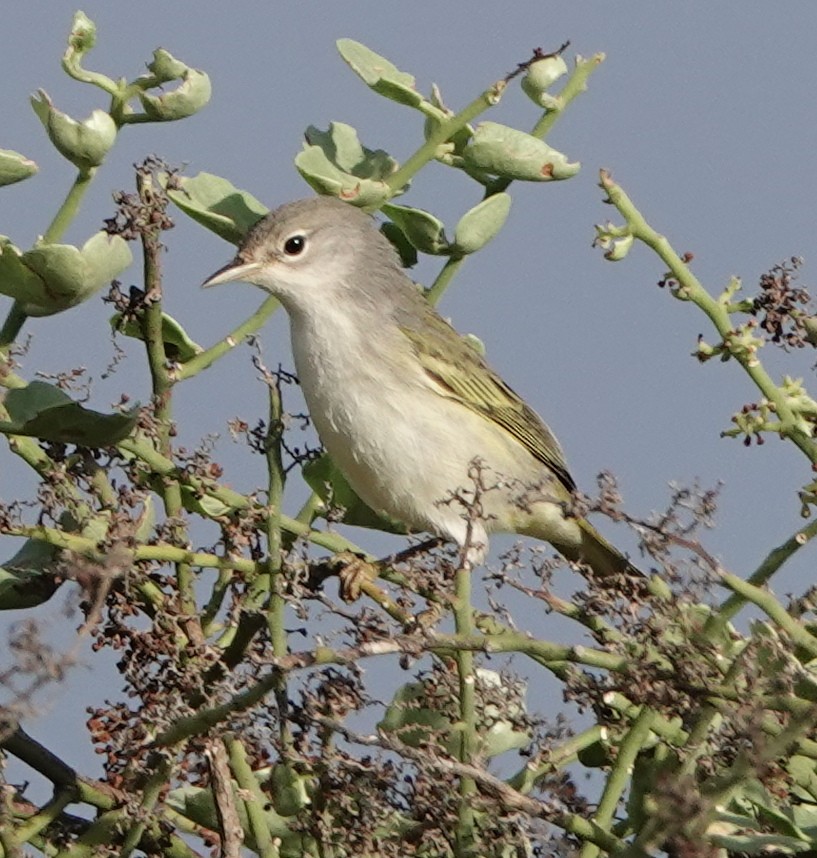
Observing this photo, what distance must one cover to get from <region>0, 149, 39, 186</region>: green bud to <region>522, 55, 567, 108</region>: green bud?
0.93 meters

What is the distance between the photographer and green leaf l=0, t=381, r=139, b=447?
9.01 ft

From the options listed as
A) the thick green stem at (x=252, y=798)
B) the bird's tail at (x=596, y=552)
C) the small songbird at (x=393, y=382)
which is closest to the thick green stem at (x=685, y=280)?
the thick green stem at (x=252, y=798)

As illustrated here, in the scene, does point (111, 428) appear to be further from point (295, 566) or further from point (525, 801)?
point (525, 801)

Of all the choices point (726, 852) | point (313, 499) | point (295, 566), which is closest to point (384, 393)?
point (313, 499)

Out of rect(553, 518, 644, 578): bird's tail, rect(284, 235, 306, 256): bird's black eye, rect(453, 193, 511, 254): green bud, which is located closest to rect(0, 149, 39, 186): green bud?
rect(453, 193, 511, 254): green bud

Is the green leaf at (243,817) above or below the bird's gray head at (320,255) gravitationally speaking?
below

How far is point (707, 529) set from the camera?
229 centimetres

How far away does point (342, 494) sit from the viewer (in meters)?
3.58

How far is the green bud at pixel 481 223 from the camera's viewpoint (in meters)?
3.26

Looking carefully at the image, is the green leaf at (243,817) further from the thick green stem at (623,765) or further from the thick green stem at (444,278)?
the thick green stem at (444,278)

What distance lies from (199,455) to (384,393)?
1.72 m

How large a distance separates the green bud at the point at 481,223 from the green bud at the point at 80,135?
0.65 meters

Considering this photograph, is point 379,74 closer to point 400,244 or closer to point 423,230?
point 423,230

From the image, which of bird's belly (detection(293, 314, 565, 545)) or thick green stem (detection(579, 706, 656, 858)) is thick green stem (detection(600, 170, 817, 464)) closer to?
thick green stem (detection(579, 706, 656, 858))
